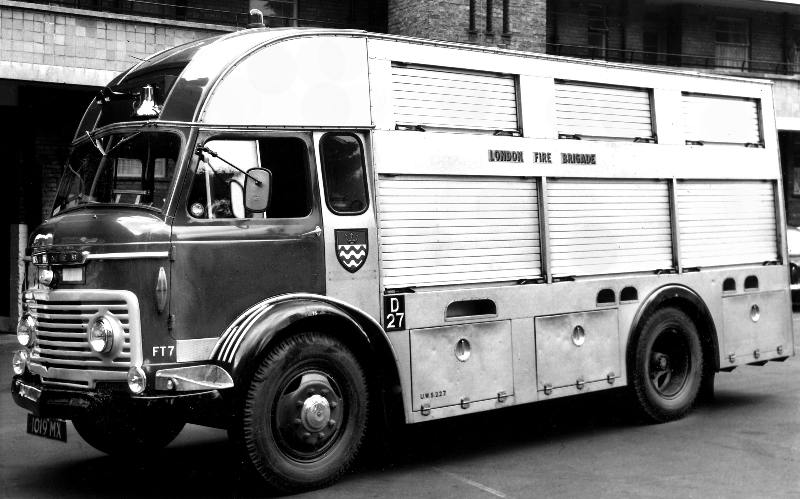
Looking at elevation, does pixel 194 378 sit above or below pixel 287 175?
below

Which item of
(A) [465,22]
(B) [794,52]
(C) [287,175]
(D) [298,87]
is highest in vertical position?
(B) [794,52]

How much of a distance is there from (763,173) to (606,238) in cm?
243

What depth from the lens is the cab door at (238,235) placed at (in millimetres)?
6703

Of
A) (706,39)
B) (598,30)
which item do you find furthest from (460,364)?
(706,39)

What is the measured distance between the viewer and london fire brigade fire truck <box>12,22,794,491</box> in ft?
21.9

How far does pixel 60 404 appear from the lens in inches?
267

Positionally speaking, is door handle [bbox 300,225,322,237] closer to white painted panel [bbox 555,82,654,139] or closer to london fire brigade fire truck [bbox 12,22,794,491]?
london fire brigade fire truck [bbox 12,22,794,491]

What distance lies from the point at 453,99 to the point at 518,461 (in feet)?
8.93

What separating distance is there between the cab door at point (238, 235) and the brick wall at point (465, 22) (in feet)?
46.5

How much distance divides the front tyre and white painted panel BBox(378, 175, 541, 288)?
2.47ft

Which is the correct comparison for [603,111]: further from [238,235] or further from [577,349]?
[238,235]

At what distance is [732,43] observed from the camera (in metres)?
28.4

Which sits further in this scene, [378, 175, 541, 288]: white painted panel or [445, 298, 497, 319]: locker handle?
[445, 298, 497, 319]: locker handle

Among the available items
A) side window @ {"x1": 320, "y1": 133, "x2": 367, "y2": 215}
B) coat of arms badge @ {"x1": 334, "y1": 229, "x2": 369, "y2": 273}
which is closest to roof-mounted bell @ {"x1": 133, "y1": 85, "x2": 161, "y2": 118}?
side window @ {"x1": 320, "y1": 133, "x2": 367, "y2": 215}
